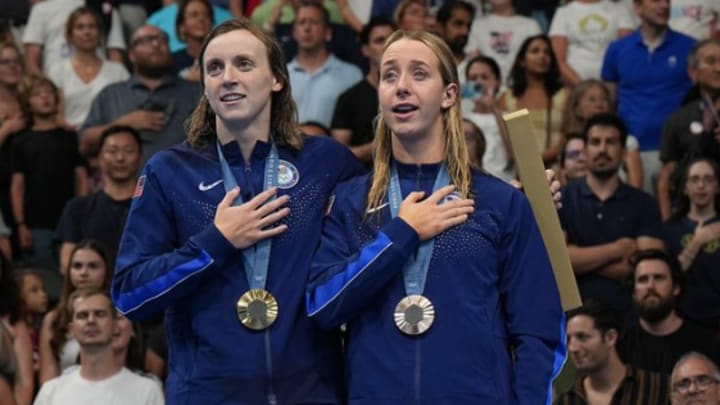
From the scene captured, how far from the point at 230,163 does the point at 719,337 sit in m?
5.16

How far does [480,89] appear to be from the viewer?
42.0 feet

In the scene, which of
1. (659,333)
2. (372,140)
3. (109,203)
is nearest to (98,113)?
(109,203)

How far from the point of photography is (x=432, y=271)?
5.76 meters

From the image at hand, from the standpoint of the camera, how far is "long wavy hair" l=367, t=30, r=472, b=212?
5891 millimetres

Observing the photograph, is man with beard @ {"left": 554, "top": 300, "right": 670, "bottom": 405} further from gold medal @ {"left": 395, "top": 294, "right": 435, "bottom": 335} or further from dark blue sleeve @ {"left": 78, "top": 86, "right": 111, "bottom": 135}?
dark blue sleeve @ {"left": 78, "top": 86, "right": 111, "bottom": 135}

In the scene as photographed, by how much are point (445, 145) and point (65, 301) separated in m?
4.98

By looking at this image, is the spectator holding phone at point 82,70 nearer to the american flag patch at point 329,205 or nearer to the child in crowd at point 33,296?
the child in crowd at point 33,296

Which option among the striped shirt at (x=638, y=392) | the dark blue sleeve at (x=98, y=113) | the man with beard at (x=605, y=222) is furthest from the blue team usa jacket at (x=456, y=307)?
the dark blue sleeve at (x=98, y=113)

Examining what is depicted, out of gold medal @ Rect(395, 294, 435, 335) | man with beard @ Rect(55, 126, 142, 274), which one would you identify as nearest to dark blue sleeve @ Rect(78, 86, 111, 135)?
man with beard @ Rect(55, 126, 142, 274)

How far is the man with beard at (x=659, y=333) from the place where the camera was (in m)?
10.3

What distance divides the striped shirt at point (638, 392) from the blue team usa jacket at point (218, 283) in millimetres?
3598

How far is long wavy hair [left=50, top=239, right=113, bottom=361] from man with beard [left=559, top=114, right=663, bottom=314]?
2848mm

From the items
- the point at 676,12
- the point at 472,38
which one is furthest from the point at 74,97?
the point at 676,12

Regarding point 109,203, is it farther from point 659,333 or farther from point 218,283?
point 218,283
